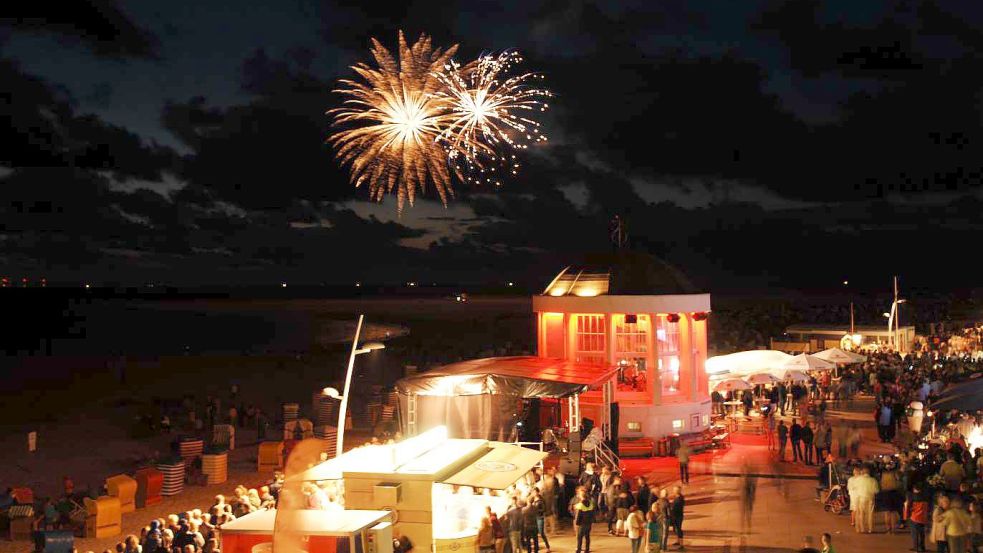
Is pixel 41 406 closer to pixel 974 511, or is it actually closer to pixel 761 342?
pixel 974 511

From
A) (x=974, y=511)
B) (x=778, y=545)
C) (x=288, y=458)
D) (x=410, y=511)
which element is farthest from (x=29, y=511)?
(x=974, y=511)

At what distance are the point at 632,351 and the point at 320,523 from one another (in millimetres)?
16403

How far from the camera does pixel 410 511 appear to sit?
42.7 ft

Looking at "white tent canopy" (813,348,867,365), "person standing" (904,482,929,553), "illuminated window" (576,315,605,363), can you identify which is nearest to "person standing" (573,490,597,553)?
"person standing" (904,482,929,553)

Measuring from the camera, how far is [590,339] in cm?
2638

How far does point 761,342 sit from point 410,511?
4972 cm

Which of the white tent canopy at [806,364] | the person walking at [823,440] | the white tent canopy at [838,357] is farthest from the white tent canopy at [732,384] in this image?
the person walking at [823,440]

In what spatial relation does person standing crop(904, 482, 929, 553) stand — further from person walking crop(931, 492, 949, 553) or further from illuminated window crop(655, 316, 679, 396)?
illuminated window crop(655, 316, 679, 396)

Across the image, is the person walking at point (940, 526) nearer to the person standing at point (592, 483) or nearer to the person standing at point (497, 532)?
the person standing at point (592, 483)

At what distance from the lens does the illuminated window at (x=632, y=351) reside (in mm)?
25500

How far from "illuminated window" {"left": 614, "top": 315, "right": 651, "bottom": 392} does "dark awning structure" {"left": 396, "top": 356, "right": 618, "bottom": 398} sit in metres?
3.51

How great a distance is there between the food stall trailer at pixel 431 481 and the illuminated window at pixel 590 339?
10015mm

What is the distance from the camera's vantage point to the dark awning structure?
790 inches

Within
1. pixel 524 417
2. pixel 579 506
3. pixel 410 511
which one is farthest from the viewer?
pixel 524 417
